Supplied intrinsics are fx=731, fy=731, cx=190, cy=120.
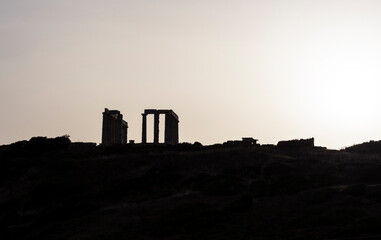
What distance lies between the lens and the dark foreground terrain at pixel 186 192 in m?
35.9

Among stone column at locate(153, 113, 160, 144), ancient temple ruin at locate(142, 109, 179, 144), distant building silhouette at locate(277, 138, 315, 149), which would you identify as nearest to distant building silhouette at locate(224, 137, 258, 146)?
distant building silhouette at locate(277, 138, 315, 149)

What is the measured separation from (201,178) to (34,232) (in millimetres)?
12853

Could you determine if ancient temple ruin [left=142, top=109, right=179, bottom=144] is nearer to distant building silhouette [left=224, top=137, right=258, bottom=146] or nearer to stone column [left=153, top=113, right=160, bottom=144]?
stone column [left=153, top=113, right=160, bottom=144]

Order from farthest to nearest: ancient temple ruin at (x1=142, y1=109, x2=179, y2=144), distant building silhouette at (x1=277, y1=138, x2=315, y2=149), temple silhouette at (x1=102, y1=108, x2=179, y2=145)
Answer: ancient temple ruin at (x1=142, y1=109, x2=179, y2=144) < temple silhouette at (x1=102, y1=108, x2=179, y2=145) < distant building silhouette at (x1=277, y1=138, x2=315, y2=149)

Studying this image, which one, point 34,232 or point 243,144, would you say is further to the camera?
point 243,144

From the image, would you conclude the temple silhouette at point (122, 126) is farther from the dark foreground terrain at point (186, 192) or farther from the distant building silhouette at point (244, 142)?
the dark foreground terrain at point (186, 192)

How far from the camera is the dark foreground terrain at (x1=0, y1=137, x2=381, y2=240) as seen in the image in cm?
3594

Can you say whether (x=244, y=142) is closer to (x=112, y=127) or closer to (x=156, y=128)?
(x=156, y=128)

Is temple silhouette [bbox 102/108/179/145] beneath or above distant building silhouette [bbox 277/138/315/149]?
above

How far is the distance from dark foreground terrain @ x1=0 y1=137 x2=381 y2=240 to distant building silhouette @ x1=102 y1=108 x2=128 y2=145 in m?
11.2

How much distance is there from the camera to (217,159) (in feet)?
180

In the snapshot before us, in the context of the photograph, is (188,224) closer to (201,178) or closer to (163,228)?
(163,228)

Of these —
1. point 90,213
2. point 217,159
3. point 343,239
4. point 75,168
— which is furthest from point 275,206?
point 75,168

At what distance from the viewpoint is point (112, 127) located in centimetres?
7788
